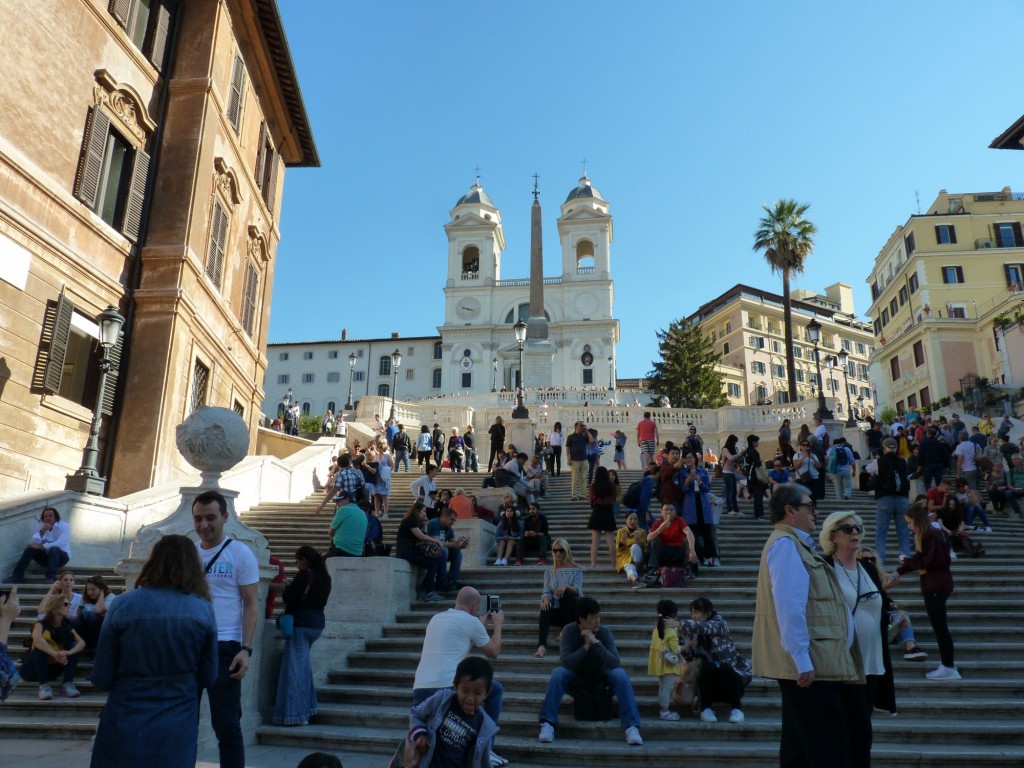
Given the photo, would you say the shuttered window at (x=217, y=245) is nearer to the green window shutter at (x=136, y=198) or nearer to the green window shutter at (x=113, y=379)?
the green window shutter at (x=136, y=198)

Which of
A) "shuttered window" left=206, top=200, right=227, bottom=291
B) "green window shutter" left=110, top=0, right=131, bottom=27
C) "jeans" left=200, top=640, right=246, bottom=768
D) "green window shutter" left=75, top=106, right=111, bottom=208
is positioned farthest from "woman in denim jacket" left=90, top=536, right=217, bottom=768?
"green window shutter" left=110, top=0, right=131, bottom=27

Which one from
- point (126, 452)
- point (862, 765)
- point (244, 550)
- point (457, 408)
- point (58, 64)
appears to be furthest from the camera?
point (457, 408)

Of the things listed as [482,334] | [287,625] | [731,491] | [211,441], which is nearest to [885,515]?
[731,491]

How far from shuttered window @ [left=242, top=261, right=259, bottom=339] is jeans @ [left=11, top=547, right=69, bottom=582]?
1149 cm

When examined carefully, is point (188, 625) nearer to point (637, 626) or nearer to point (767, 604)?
point (767, 604)

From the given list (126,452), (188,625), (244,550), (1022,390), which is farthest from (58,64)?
(1022,390)

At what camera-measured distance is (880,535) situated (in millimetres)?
11242

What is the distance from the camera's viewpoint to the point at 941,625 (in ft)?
24.7

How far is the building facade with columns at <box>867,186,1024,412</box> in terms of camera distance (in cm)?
4500

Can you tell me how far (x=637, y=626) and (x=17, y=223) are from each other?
11.5 meters

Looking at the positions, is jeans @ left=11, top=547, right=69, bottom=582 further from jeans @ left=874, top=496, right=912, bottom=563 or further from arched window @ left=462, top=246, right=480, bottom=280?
arched window @ left=462, top=246, right=480, bottom=280

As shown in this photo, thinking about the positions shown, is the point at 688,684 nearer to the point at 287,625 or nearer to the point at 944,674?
the point at 944,674

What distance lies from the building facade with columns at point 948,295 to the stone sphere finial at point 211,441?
143ft

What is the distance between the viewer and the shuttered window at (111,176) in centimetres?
1476
